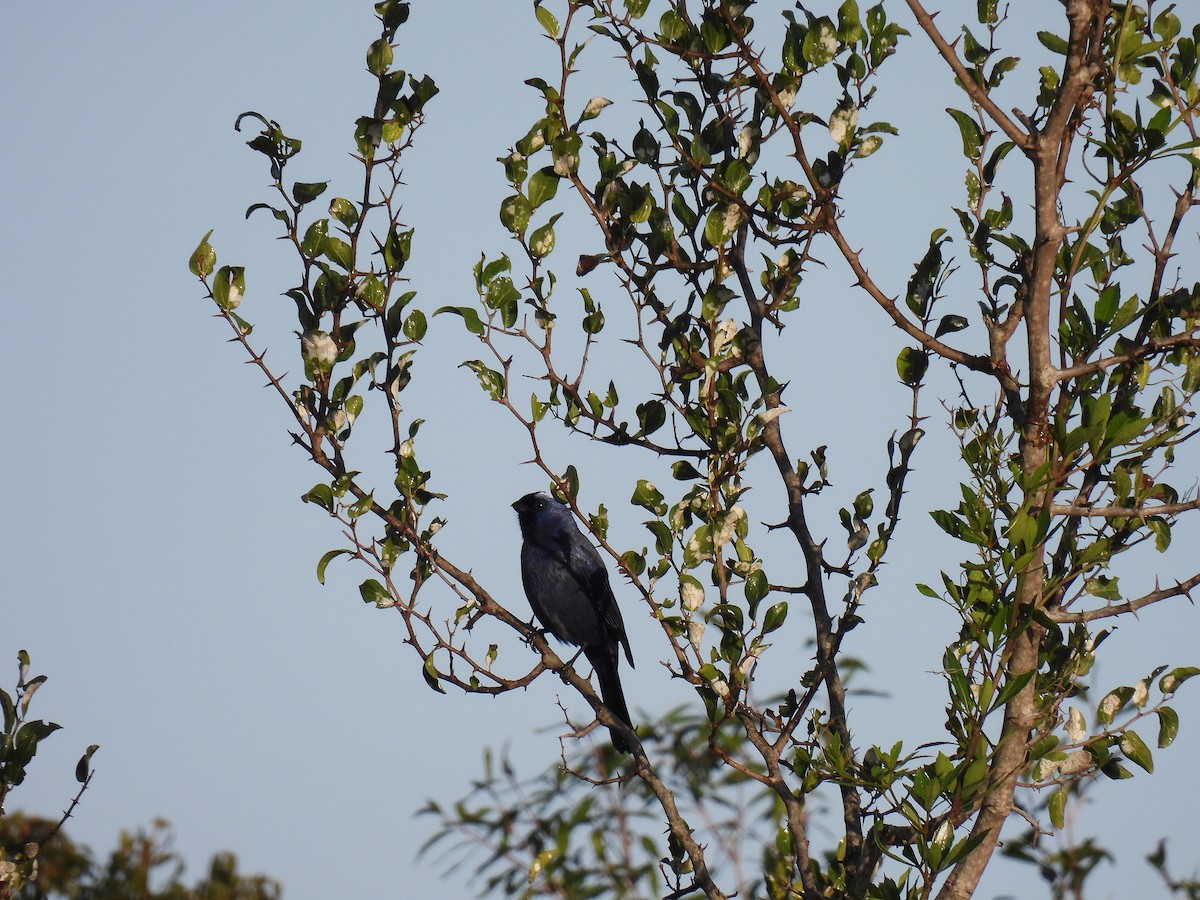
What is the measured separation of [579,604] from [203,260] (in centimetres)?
413

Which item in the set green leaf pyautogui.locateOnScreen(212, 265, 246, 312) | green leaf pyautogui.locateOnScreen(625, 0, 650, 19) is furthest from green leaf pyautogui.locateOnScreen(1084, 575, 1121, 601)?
green leaf pyautogui.locateOnScreen(212, 265, 246, 312)

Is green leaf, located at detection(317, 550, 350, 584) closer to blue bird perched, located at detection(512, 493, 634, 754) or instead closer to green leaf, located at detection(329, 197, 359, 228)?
green leaf, located at detection(329, 197, 359, 228)

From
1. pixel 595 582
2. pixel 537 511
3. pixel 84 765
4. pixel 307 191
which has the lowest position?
pixel 84 765

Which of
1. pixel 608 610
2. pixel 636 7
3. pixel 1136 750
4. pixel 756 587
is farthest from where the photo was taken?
pixel 608 610

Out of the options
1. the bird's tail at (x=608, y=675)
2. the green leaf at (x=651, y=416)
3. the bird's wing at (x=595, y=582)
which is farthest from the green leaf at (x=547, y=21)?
the bird's tail at (x=608, y=675)

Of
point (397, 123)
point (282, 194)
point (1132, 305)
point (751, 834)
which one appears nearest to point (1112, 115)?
point (1132, 305)

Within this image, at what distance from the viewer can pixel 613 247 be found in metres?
3.74

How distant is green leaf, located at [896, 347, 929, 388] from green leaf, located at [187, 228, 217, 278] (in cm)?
197

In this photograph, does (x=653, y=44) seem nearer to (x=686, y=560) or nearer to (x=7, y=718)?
(x=686, y=560)

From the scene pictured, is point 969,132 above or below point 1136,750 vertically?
above

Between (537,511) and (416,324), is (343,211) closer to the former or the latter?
(416,324)

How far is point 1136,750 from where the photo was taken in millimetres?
3230

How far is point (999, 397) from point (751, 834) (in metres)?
2.60

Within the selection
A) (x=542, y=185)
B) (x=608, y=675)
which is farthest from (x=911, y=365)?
(x=608, y=675)
